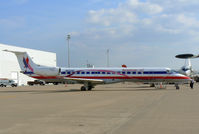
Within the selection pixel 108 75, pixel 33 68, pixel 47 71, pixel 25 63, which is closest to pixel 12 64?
pixel 25 63

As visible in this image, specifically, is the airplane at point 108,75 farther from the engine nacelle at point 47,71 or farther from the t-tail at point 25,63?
the t-tail at point 25,63

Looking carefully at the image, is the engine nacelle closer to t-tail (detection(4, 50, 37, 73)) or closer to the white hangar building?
t-tail (detection(4, 50, 37, 73))

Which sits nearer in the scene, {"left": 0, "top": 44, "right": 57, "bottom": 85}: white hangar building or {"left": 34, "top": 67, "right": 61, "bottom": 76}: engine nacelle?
{"left": 34, "top": 67, "right": 61, "bottom": 76}: engine nacelle

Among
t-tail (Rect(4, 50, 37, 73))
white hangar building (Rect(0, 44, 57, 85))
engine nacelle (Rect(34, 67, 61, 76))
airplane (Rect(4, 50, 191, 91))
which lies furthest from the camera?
white hangar building (Rect(0, 44, 57, 85))

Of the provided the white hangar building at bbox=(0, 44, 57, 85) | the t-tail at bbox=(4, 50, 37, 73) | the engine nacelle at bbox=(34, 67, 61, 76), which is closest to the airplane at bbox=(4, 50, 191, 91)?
the engine nacelle at bbox=(34, 67, 61, 76)

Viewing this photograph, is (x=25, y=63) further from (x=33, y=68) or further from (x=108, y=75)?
(x=108, y=75)

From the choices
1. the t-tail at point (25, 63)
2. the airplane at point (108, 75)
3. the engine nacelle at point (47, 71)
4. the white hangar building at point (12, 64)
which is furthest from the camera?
the white hangar building at point (12, 64)

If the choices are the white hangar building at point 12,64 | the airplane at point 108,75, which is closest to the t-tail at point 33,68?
the airplane at point 108,75

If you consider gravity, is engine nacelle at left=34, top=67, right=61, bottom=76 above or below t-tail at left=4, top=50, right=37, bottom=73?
below

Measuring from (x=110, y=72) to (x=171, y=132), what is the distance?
25.1 metres

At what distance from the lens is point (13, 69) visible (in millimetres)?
70938

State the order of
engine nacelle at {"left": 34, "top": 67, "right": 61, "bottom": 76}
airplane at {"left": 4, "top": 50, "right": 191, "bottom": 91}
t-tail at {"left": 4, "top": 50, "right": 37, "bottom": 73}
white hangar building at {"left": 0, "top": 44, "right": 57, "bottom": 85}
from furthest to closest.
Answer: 1. white hangar building at {"left": 0, "top": 44, "right": 57, "bottom": 85}
2. t-tail at {"left": 4, "top": 50, "right": 37, "bottom": 73}
3. engine nacelle at {"left": 34, "top": 67, "right": 61, "bottom": 76}
4. airplane at {"left": 4, "top": 50, "right": 191, "bottom": 91}

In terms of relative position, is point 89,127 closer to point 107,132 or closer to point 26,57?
point 107,132

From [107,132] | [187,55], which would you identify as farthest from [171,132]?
[187,55]
